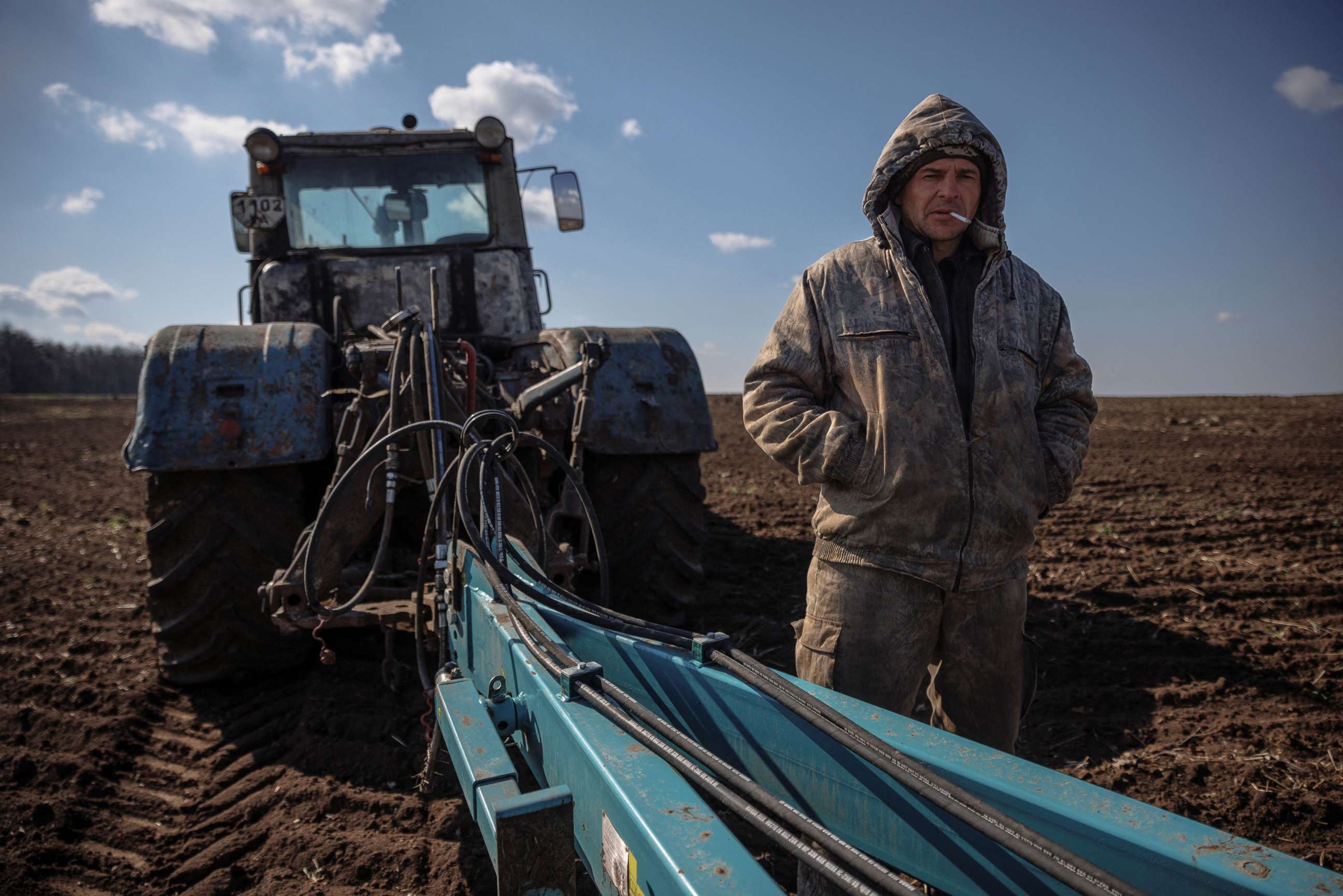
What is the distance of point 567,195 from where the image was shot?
5.16 meters

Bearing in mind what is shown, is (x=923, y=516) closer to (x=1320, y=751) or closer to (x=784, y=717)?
(x=784, y=717)

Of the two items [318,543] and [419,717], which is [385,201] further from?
[419,717]

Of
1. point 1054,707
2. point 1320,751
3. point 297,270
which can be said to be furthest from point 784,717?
point 297,270

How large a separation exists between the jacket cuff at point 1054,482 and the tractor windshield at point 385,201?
3685 mm

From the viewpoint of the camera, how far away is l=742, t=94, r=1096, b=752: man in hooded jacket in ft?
6.64

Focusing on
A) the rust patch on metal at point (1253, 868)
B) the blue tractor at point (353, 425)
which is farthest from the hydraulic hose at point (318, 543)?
the rust patch on metal at point (1253, 868)

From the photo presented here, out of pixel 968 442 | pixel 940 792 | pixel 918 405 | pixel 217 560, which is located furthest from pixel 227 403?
pixel 940 792

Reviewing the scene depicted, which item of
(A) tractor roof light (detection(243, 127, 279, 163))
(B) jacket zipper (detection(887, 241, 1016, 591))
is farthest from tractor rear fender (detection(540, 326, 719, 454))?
(A) tractor roof light (detection(243, 127, 279, 163))

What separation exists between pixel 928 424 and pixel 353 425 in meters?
2.13

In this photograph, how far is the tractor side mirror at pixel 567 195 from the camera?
16.9 ft

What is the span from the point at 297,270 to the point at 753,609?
3053 millimetres

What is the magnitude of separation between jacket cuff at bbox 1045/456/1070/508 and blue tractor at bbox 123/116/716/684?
1.43m

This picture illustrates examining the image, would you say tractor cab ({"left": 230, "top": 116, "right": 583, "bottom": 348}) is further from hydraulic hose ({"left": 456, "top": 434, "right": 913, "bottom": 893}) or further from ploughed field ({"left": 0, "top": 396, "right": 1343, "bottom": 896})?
hydraulic hose ({"left": 456, "top": 434, "right": 913, "bottom": 893})

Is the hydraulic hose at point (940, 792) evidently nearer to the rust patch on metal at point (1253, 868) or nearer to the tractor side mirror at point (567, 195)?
the rust patch on metal at point (1253, 868)
